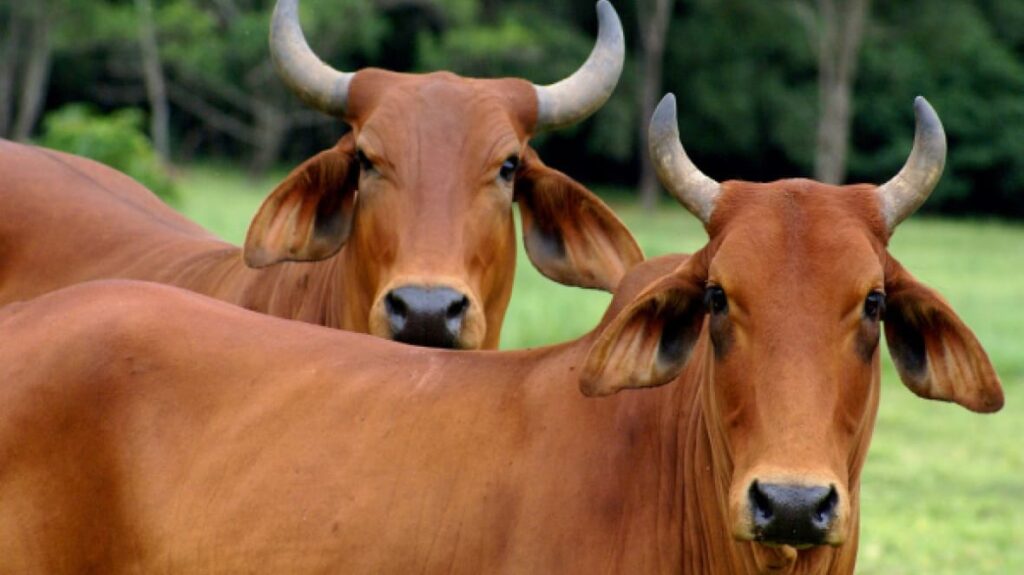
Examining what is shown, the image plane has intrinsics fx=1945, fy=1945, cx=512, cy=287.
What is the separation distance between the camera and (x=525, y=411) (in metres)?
5.10

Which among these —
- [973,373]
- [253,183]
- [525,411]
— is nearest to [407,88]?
[525,411]

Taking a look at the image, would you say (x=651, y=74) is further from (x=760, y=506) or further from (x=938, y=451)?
(x=760, y=506)

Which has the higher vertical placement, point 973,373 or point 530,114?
point 530,114

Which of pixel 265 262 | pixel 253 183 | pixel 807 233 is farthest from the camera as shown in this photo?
pixel 253 183

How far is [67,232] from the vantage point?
324 inches

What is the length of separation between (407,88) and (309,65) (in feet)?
1.63

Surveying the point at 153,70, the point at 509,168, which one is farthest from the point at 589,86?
the point at 153,70

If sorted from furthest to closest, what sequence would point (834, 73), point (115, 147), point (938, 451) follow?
point (834, 73)
point (115, 147)
point (938, 451)

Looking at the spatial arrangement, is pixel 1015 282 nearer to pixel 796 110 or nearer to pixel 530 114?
pixel 530 114

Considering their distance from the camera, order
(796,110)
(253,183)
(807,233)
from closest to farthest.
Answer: (807,233) < (253,183) < (796,110)

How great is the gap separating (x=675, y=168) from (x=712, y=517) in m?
0.90

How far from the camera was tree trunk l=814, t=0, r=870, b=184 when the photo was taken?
50.2 meters

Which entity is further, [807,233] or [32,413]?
[32,413]

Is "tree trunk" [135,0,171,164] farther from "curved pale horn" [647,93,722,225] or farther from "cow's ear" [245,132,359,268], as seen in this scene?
"curved pale horn" [647,93,722,225]
